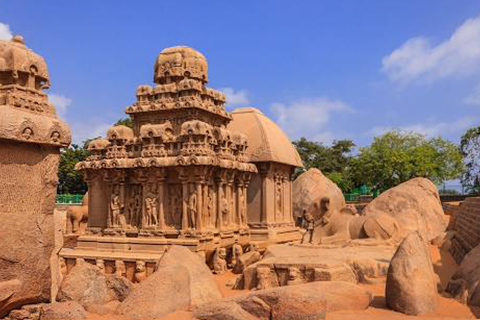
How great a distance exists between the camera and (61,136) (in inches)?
231

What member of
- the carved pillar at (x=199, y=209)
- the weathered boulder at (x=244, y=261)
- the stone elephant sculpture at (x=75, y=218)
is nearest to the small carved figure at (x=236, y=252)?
the weathered boulder at (x=244, y=261)

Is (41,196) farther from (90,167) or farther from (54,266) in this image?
(90,167)

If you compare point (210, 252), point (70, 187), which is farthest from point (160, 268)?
point (70, 187)

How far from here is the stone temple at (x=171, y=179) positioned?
14.9 meters

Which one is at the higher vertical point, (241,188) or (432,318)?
(241,188)

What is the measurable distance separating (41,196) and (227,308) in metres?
3.51

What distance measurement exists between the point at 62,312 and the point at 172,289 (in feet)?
6.89

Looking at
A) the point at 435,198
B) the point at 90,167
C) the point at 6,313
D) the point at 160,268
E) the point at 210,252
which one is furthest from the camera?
the point at 435,198

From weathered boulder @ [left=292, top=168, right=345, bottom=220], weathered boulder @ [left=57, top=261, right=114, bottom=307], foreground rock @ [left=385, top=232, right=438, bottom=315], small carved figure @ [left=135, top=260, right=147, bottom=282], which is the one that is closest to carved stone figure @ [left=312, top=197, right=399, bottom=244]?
small carved figure @ [left=135, top=260, right=147, bottom=282]

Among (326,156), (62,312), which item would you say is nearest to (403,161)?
(326,156)

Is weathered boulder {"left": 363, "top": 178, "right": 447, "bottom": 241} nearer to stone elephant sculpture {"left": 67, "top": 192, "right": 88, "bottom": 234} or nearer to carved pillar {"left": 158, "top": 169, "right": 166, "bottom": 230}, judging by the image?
carved pillar {"left": 158, "top": 169, "right": 166, "bottom": 230}

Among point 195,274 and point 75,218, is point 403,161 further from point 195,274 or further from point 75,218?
point 195,274

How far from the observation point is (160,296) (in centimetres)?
790

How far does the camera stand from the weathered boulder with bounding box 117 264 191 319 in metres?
7.66
